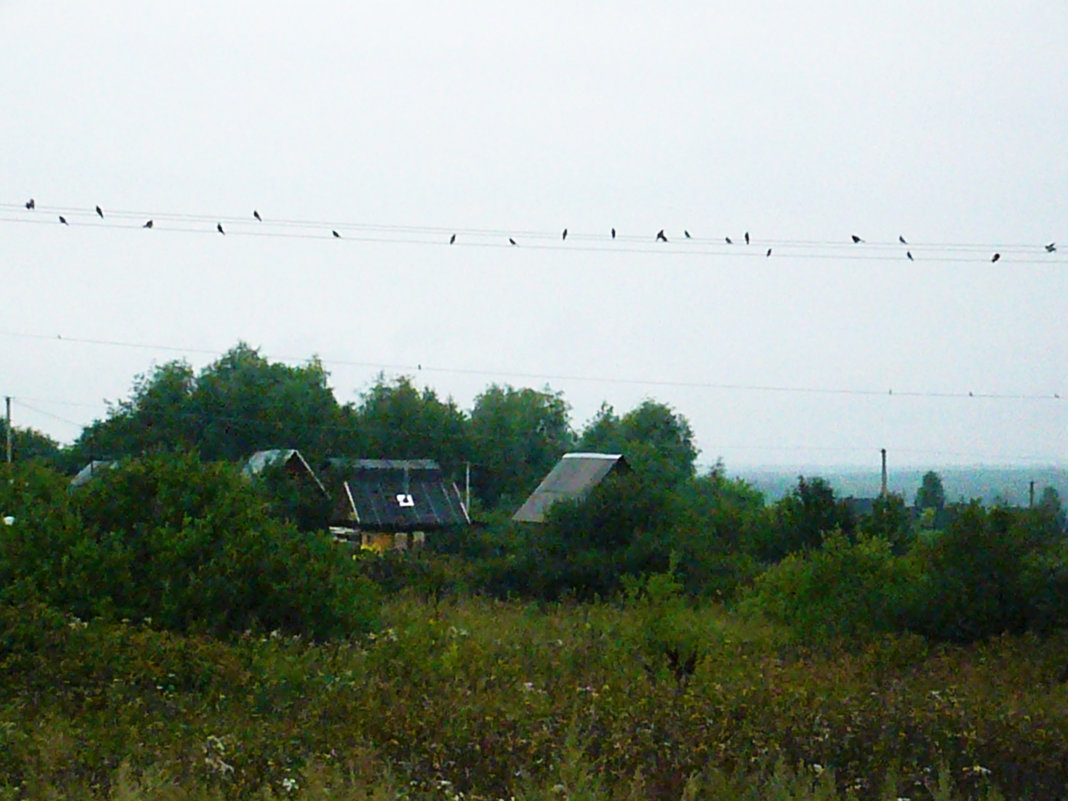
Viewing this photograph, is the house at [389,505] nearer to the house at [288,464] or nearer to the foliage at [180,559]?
the house at [288,464]

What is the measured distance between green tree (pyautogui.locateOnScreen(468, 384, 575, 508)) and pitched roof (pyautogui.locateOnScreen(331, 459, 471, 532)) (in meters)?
14.2

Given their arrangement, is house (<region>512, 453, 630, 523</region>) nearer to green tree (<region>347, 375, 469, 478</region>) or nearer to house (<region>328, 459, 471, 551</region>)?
house (<region>328, 459, 471, 551</region>)

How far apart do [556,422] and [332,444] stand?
2117 centimetres

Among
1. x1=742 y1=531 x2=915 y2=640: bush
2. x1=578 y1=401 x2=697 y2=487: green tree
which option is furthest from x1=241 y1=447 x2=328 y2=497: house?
x1=578 y1=401 x2=697 y2=487: green tree

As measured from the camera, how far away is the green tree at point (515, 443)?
7812 cm

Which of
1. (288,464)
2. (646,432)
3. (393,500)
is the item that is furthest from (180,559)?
(646,432)

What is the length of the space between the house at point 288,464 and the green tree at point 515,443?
1734 centimetres

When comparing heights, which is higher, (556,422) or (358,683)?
(556,422)

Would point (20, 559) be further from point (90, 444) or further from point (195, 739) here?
point (90, 444)

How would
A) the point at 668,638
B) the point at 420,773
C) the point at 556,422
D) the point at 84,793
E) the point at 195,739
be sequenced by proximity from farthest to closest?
the point at 556,422 → the point at 668,638 → the point at 195,739 → the point at 420,773 → the point at 84,793

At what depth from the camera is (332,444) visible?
74.4m

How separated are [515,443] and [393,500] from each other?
924 inches

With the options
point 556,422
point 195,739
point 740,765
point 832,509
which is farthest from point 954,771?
point 556,422

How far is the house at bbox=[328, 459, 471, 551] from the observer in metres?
57.1
